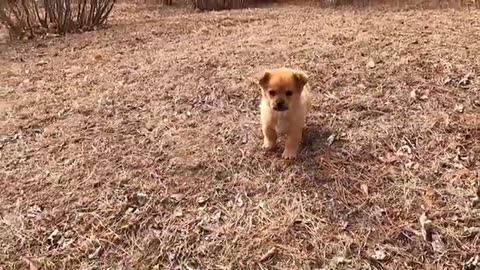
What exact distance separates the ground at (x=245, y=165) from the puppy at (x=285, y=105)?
16 centimetres

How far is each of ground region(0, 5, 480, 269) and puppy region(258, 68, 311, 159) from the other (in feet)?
0.54

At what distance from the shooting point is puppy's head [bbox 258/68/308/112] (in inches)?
113

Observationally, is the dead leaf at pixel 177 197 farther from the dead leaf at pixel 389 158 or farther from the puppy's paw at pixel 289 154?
the dead leaf at pixel 389 158

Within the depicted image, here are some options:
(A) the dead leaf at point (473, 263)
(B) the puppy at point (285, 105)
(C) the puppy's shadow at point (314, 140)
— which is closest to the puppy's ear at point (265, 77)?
(B) the puppy at point (285, 105)

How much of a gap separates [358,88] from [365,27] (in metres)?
1.78

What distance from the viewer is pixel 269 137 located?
3.19m

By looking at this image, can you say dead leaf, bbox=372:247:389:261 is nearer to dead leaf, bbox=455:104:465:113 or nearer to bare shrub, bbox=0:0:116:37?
dead leaf, bbox=455:104:465:113

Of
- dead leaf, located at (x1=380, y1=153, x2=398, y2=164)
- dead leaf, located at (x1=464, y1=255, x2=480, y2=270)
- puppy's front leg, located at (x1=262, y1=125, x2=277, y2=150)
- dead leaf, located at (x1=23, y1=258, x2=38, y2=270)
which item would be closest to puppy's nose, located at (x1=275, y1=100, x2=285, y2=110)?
puppy's front leg, located at (x1=262, y1=125, x2=277, y2=150)

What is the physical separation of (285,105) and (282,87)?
95 millimetres

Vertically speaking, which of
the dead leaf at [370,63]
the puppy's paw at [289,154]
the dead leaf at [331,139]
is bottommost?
the puppy's paw at [289,154]

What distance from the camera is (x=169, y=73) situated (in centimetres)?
453

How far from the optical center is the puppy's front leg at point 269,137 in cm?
312

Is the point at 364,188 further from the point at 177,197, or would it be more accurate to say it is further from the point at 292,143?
the point at 177,197

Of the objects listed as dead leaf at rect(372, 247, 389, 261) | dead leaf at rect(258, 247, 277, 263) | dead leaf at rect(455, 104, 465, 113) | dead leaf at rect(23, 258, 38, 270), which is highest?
dead leaf at rect(455, 104, 465, 113)
